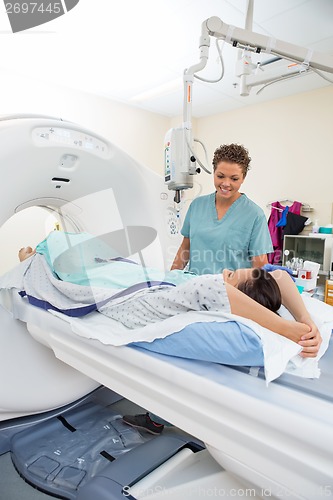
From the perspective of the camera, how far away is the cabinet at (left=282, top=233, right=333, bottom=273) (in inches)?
113

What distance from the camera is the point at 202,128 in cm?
430

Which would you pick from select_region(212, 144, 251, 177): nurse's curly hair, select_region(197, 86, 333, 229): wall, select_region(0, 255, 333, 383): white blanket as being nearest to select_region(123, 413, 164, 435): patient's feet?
select_region(0, 255, 333, 383): white blanket

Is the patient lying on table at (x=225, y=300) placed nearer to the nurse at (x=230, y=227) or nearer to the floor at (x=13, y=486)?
the nurse at (x=230, y=227)

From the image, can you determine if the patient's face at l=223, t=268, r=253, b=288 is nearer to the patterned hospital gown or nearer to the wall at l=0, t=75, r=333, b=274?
the patterned hospital gown

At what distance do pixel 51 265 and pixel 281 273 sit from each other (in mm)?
937

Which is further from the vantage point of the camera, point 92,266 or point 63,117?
point 63,117

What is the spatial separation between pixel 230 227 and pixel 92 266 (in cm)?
60

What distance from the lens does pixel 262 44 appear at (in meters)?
1.31

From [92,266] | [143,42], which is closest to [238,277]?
[92,266]

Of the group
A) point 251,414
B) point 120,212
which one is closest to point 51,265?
point 120,212

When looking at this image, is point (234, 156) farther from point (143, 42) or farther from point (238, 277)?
point (143, 42)

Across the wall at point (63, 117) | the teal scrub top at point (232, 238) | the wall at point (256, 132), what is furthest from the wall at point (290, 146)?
the teal scrub top at point (232, 238)

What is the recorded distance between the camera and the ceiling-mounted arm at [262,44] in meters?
1.28

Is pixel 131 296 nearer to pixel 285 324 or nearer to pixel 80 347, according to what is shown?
pixel 80 347
